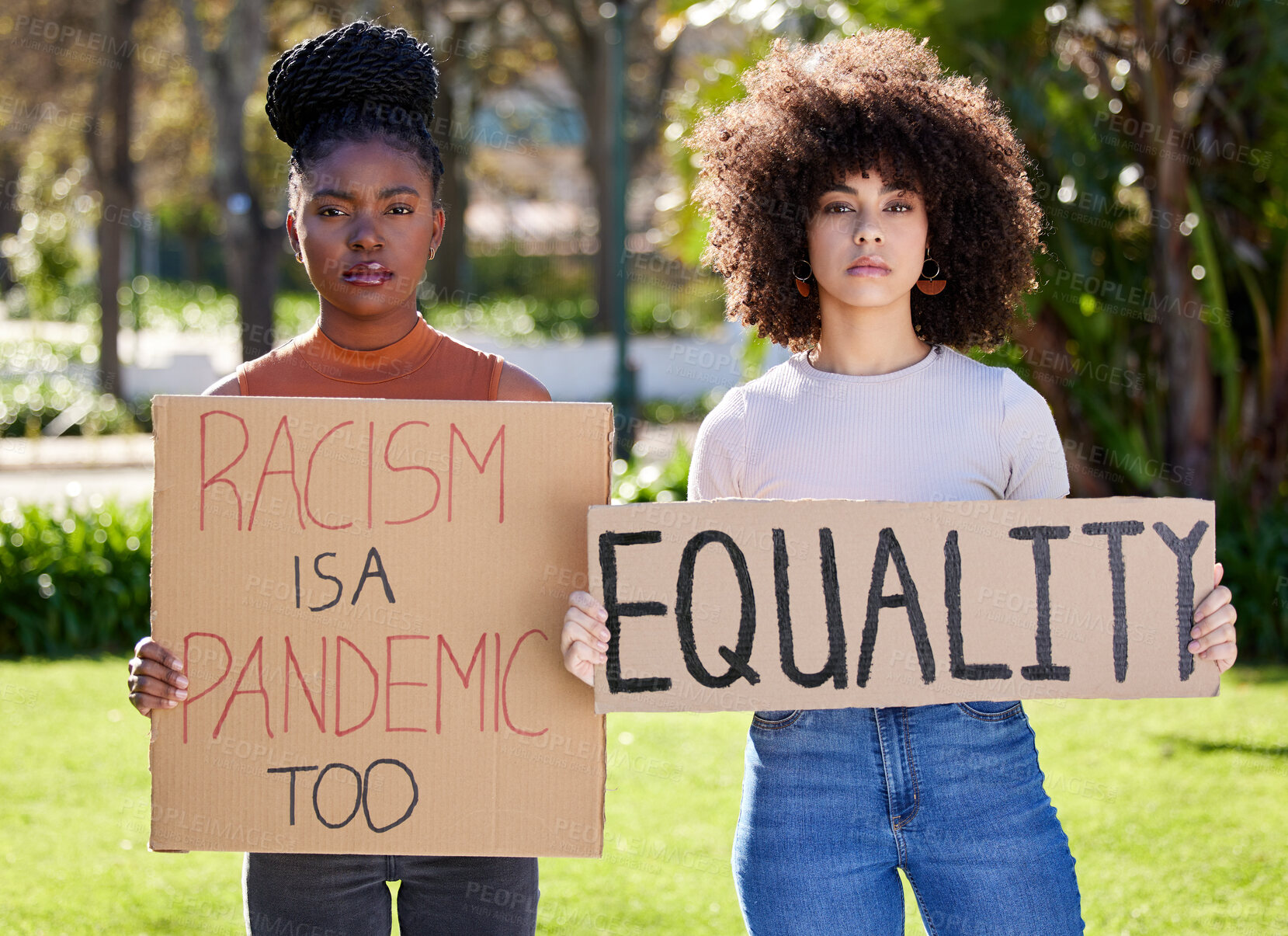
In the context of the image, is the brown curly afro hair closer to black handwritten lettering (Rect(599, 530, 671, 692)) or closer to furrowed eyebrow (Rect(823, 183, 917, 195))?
furrowed eyebrow (Rect(823, 183, 917, 195))

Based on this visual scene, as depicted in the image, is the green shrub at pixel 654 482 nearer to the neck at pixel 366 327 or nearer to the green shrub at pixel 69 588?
the green shrub at pixel 69 588

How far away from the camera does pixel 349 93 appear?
2066 millimetres

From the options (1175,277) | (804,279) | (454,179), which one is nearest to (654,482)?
(1175,277)

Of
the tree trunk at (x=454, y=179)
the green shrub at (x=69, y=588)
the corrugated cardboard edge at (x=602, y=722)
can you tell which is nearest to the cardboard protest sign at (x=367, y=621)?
the corrugated cardboard edge at (x=602, y=722)

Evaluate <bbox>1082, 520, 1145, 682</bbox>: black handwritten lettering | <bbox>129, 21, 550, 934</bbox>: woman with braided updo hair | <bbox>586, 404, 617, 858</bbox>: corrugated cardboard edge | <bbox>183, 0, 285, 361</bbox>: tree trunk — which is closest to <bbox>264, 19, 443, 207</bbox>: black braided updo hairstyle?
<bbox>129, 21, 550, 934</bbox>: woman with braided updo hair

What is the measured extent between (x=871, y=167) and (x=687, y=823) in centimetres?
274

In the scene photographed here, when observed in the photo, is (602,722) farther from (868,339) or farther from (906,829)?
(868,339)

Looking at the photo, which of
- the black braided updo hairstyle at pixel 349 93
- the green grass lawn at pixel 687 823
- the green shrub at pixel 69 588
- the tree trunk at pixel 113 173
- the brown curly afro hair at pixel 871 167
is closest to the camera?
the black braided updo hairstyle at pixel 349 93

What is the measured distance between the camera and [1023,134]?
6543 millimetres

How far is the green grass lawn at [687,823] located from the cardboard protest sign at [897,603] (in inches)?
72.3

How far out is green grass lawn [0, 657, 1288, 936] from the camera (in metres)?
3.65

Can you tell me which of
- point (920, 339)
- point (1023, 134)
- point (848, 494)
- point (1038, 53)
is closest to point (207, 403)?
point (848, 494)

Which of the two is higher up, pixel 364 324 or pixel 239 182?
pixel 239 182

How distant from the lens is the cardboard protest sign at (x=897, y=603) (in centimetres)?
198
